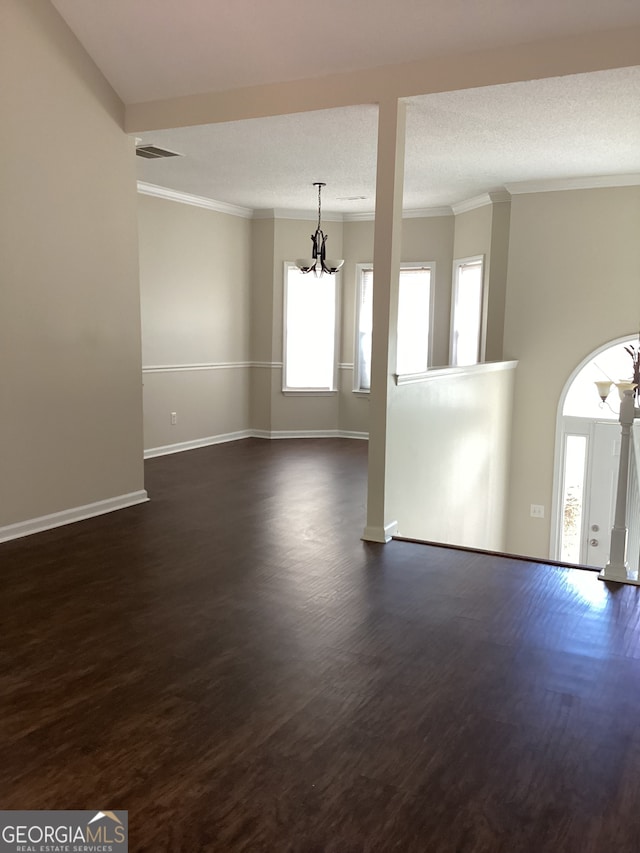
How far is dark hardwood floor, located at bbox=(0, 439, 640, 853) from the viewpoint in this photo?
2.04m

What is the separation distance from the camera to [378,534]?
4.70 meters

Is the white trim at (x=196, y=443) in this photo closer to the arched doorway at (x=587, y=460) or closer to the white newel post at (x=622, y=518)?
the arched doorway at (x=587, y=460)

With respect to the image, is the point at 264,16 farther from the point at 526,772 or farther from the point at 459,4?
the point at 526,772

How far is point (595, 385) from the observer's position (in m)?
7.21

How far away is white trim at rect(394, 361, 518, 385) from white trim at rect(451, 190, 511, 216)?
66.7 inches

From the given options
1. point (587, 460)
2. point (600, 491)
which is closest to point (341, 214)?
point (587, 460)

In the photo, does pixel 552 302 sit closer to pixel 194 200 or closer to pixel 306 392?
pixel 306 392

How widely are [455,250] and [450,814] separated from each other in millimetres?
7171

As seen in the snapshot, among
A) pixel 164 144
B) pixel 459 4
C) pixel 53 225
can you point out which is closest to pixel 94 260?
pixel 53 225

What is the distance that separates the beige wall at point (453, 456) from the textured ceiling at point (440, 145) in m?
1.75

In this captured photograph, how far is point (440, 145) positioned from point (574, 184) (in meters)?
2.19

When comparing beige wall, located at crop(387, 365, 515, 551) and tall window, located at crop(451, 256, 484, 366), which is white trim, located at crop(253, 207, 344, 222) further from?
beige wall, located at crop(387, 365, 515, 551)

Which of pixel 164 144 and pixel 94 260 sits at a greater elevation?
pixel 164 144

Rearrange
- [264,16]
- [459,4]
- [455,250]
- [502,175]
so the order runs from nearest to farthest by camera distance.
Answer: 1. [459,4]
2. [264,16]
3. [502,175]
4. [455,250]
